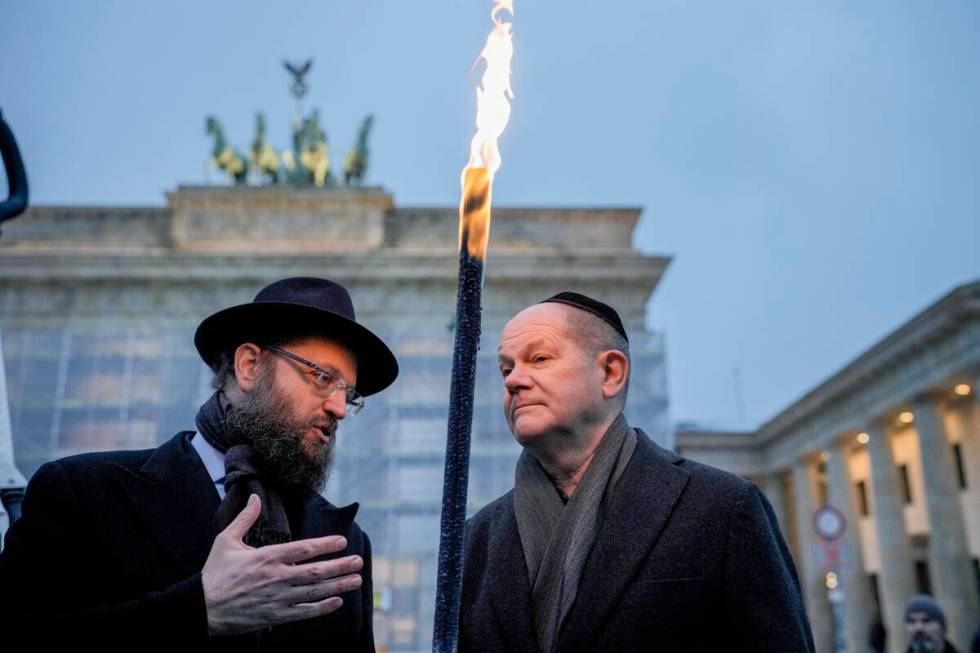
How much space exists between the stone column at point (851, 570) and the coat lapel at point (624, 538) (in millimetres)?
29505

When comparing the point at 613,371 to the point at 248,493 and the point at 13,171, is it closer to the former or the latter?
the point at 248,493

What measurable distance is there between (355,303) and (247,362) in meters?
24.3

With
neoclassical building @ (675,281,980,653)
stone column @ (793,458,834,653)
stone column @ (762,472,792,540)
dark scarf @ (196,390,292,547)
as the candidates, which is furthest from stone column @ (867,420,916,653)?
dark scarf @ (196,390,292,547)

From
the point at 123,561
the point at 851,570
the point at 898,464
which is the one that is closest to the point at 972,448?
the point at 898,464

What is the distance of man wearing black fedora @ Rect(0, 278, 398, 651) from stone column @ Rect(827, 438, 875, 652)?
29900mm

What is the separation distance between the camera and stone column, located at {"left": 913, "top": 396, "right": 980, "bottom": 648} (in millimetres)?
20656

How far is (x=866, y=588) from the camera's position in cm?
2925

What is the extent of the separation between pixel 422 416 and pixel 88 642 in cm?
2372

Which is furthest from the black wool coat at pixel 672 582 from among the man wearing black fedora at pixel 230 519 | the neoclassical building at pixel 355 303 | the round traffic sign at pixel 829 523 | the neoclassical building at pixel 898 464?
the neoclassical building at pixel 355 303

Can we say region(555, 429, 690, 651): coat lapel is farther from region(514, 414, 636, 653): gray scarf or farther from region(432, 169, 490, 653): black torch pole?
region(432, 169, 490, 653): black torch pole

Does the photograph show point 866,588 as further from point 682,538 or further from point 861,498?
point 682,538

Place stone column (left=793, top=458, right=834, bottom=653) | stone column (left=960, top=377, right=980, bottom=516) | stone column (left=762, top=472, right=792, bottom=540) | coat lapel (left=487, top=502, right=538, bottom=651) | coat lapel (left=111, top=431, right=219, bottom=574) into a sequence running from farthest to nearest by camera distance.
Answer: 1. stone column (left=762, top=472, right=792, bottom=540)
2. stone column (left=793, top=458, right=834, bottom=653)
3. stone column (left=960, top=377, right=980, bottom=516)
4. coat lapel (left=487, top=502, right=538, bottom=651)
5. coat lapel (left=111, top=431, right=219, bottom=574)

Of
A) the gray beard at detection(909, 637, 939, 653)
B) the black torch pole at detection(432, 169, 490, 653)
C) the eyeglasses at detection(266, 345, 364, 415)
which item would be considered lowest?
the gray beard at detection(909, 637, 939, 653)

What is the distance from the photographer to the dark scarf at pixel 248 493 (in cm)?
201
